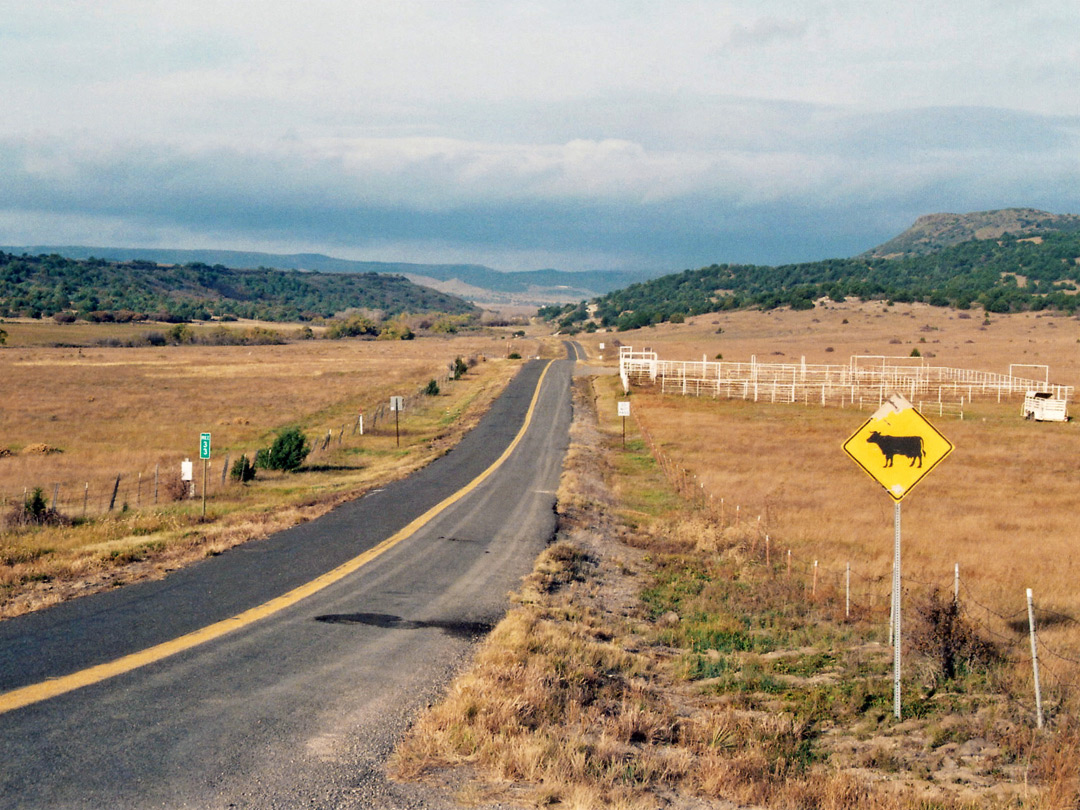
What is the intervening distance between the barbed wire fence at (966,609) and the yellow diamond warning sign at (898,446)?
2.02 m

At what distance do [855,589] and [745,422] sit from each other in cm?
3469

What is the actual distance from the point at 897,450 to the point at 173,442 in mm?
41272

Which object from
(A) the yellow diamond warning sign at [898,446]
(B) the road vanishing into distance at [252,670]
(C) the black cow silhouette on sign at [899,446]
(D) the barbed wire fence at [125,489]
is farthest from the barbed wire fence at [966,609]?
(D) the barbed wire fence at [125,489]

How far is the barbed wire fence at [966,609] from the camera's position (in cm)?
1125

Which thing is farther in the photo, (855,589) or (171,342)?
(171,342)

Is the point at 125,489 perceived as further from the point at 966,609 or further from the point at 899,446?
the point at 899,446

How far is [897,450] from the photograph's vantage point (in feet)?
34.9

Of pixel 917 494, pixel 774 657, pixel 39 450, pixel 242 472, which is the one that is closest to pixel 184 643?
pixel 774 657

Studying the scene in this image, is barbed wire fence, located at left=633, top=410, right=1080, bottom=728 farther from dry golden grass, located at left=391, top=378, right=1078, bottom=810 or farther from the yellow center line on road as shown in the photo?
the yellow center line on road

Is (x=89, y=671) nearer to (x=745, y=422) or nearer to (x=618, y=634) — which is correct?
(x=618, y=634)

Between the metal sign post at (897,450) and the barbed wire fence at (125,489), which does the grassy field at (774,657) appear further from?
the barbed wire fence at (125,489)

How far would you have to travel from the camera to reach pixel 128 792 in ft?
23.1

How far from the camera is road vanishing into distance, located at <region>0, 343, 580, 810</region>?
24.2ft

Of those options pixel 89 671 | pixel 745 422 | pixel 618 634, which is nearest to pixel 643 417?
pixel 745 422
